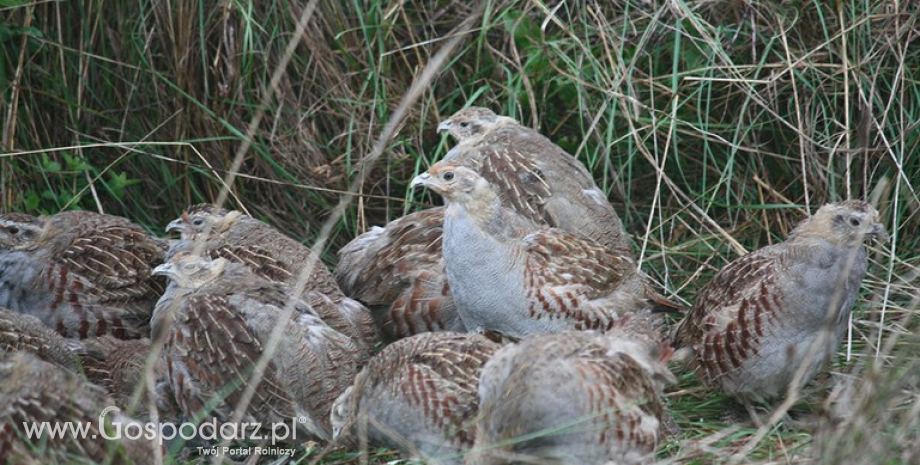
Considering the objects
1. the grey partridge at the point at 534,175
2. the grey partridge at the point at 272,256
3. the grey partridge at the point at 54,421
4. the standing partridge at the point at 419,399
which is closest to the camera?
the grey partridge at the point at 54,421

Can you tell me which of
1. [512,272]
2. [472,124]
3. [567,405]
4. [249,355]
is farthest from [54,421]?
[472,124]

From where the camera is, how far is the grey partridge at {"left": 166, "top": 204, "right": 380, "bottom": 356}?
16.2ft

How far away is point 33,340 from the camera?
4484 mm

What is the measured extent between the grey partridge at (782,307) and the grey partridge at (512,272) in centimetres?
40

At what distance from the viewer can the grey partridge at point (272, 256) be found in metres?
4.93

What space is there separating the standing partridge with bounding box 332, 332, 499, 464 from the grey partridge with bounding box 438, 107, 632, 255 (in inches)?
49.8

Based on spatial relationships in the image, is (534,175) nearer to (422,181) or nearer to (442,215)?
(442,215)

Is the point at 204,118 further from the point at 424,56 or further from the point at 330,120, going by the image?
the point at 424,56

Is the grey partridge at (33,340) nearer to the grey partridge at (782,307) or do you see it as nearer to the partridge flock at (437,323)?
the partridge flock at (437,323)

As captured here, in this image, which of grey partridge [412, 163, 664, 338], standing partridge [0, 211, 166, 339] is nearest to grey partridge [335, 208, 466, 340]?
grey partridge [412, 163, 664, 338]

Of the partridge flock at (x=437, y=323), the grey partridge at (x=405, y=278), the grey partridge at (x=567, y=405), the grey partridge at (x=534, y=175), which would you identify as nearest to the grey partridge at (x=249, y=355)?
the partridge flock at (x=437, y=323)

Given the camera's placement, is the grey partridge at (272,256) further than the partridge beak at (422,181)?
Yes

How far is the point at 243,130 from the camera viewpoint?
6.27 meters

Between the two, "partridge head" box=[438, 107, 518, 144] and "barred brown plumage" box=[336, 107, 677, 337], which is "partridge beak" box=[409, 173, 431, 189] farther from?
"partridge head" box=[438, 107, 518, 144]
